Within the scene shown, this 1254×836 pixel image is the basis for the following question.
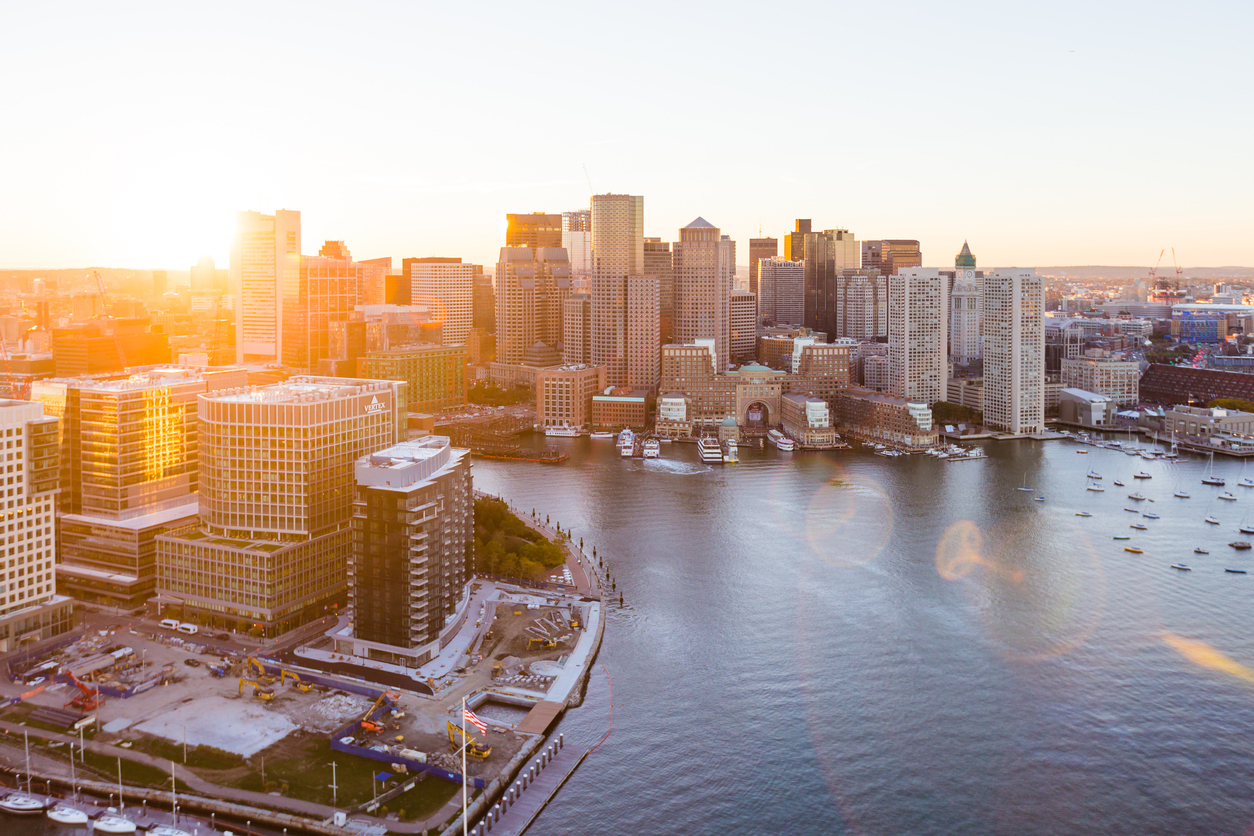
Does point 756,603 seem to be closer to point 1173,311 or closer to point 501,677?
point 501,677

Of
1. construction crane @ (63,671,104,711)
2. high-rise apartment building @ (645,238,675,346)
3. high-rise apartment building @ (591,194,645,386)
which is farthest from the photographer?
high-rise apartment building @ (645,238,675,346)

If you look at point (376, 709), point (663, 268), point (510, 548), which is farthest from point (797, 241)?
point (376, 709)

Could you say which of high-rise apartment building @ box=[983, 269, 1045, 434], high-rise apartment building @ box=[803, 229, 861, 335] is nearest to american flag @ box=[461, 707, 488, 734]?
high-rise apartment building @ box=[983, 269, 1045, 434]

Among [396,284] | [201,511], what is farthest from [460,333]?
[201,511]

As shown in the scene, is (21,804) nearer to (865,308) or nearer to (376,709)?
(376,709)

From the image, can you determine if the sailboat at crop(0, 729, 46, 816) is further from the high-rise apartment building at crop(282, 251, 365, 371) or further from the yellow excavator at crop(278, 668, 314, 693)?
the high-rise apartment building at crop(282, 251, 365, 371)
